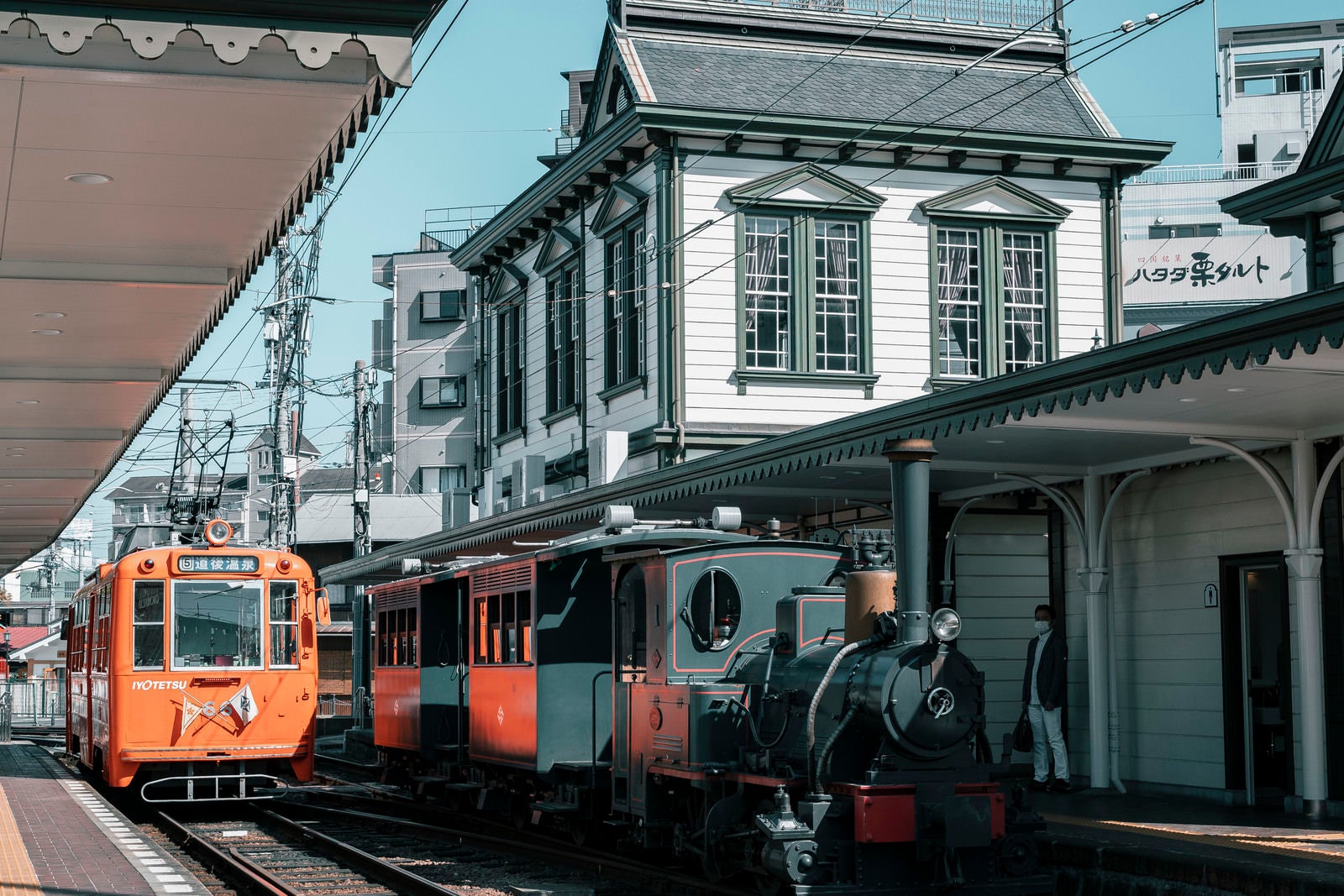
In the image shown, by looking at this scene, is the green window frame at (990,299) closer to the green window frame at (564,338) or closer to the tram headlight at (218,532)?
the green window frame at (564,338)

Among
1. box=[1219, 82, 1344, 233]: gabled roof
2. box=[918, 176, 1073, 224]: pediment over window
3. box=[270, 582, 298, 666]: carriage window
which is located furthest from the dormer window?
box=[270, 582, 298, 666]: carriage window

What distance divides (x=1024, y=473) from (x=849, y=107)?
9744 millimetres

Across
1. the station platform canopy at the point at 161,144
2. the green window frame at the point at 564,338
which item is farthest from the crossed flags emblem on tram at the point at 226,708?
the green window frame at the point at 564,338

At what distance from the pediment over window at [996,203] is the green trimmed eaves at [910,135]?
1.67 feet

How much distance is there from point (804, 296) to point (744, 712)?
12.0 meters

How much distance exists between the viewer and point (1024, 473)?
15.3 meters

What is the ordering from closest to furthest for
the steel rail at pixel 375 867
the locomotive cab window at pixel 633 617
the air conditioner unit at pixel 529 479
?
the steel rail at pixel 375 867
the locomotive cab window at pixel 633 617
the air conditioner unit at pixel 529 479

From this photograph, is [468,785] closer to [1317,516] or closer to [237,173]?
[1317,516]

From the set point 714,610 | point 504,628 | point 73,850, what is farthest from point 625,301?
point 73,850

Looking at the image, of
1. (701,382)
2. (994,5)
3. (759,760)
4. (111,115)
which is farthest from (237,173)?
(994,5)

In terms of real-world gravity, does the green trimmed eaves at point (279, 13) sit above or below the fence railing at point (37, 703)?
above

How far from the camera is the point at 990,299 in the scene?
23.2 m

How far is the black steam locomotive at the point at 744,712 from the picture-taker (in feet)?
32.4

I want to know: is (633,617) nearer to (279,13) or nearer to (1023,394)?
(1023,394)
